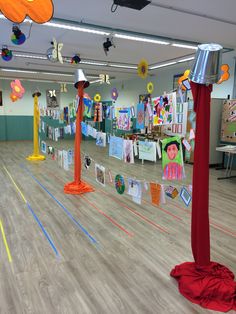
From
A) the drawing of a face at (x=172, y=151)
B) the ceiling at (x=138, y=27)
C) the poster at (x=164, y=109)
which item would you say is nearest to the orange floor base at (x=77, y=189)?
the poster at (x=164, y=109)

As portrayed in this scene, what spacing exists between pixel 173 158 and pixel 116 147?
1.04 m

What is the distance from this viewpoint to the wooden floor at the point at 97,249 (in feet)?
7.02

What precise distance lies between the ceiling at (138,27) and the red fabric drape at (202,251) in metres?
2.66

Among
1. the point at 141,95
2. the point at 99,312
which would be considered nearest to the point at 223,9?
the point at 99,312

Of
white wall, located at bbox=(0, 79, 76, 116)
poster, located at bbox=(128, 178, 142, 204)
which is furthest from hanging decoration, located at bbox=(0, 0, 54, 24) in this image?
white wall, located at bbox=(0, 79, 76, 116)

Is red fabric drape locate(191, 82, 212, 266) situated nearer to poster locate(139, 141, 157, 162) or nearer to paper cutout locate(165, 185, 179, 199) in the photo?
paper cutout locate(165, 185, 179, 199)

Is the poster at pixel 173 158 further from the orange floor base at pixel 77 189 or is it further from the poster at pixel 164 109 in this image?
the orange floor base at pixel 77 189

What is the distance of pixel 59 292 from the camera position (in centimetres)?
223

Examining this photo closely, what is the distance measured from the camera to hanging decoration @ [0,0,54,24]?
2.07 m

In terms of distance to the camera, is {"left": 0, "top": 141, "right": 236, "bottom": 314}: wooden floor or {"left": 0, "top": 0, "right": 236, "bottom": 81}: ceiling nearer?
{"left": 0, "top": 141, "right": 236, "bottom": 314}: wooden floor

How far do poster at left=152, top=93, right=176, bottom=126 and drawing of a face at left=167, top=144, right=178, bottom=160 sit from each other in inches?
11.2

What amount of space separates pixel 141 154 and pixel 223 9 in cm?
288

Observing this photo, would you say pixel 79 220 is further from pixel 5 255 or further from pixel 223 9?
pixel 223 9

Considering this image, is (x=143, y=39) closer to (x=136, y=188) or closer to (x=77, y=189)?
(x=77, y=189)
